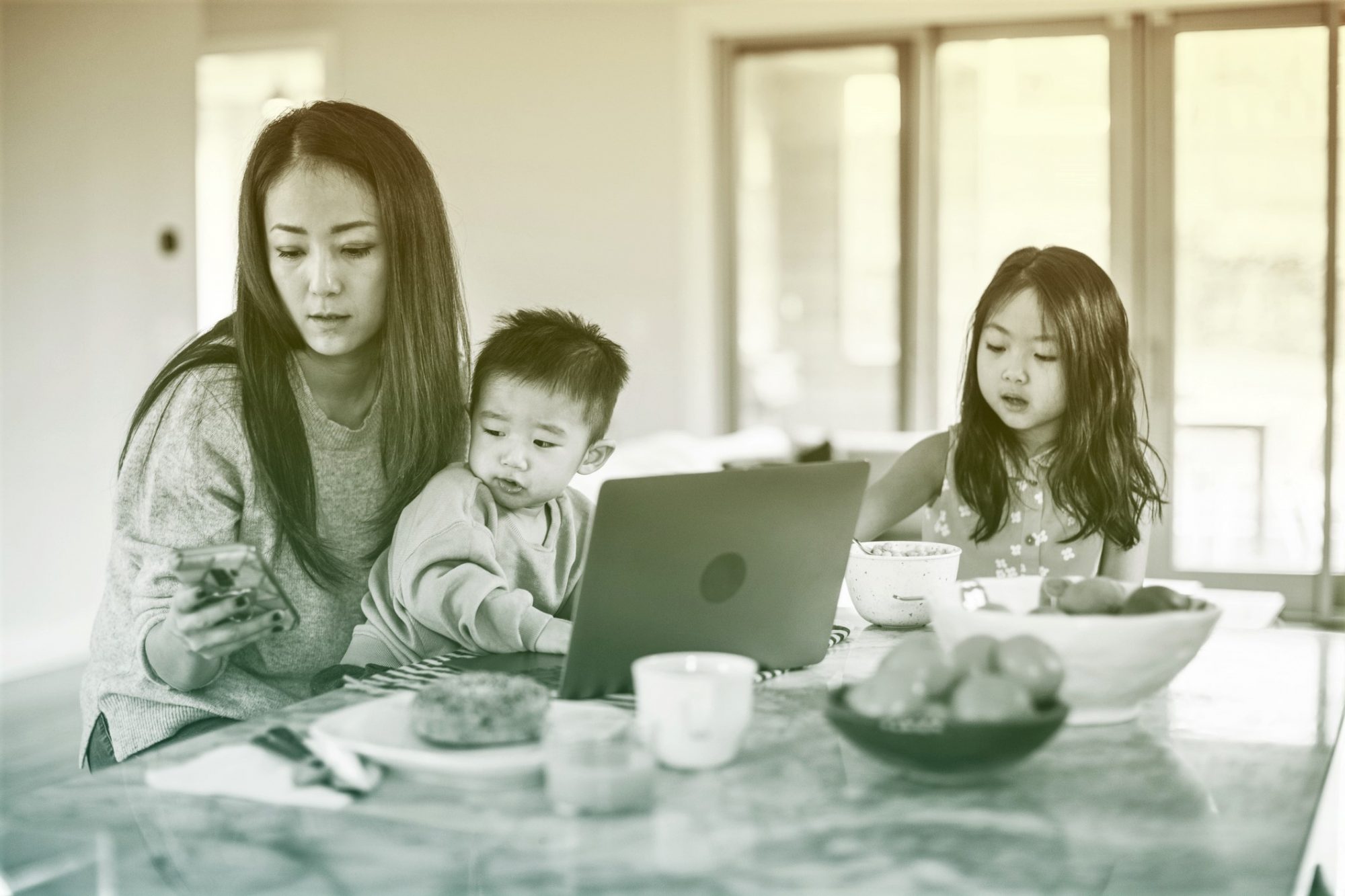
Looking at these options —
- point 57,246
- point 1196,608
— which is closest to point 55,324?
point 57,246

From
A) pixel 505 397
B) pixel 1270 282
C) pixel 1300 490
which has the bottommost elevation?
pixel 1300 490

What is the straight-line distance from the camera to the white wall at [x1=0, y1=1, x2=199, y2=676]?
4277mm

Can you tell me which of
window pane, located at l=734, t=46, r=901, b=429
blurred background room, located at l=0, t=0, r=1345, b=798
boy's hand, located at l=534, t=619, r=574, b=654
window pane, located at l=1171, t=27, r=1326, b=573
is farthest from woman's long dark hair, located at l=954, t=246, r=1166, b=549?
window pane, located at l=734, t=46, r=901, b=429

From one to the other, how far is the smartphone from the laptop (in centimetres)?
20

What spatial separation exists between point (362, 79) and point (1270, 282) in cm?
377

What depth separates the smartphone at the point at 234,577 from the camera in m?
Result: 1.06

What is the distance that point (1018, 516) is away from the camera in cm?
202

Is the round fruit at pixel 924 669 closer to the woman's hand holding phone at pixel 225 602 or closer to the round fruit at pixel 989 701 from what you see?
the round fruit at pixel 989 701

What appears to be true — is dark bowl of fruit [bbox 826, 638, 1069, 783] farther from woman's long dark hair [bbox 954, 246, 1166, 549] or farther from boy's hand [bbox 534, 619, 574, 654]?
woman's long dark hair [bbox 954, 246, 1166, 549]

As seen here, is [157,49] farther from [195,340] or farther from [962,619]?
[962,619]

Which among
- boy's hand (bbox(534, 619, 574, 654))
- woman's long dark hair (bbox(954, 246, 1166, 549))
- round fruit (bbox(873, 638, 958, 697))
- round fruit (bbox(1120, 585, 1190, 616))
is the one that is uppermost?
woman's long dark hair (bbox(954, 246, 1166, 549))

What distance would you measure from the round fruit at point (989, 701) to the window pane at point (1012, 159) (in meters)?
4.45

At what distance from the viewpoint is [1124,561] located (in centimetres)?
193

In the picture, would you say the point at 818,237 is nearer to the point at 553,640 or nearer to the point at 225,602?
the point at 553,640
